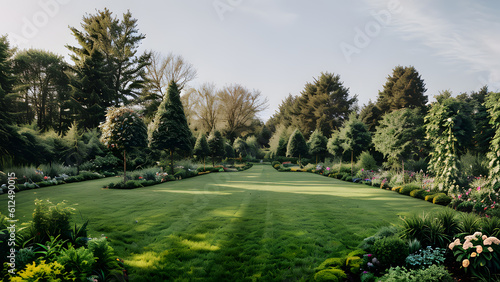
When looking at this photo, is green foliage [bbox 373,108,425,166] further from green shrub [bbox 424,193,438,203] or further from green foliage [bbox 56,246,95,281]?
green foliage [bbox 56,246,95,281]

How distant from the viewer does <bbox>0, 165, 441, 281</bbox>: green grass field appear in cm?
387

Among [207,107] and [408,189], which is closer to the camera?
[408,189]

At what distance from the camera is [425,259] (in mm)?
3592

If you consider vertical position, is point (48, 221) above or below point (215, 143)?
below

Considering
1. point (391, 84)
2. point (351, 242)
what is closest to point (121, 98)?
point (351, 242)

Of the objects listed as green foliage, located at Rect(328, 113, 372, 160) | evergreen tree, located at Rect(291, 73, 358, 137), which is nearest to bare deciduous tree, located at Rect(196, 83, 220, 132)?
evergreen tree, located at Rect(291, 73, 358, 137)

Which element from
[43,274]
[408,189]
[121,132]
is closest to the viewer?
[43,274]

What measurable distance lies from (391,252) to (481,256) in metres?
1.07

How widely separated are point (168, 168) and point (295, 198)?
435 inches

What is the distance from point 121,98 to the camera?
93.4 feet

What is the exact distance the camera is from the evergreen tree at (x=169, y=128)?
1518 cm

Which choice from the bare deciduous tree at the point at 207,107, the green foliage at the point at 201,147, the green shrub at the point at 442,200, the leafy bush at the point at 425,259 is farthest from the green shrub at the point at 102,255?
the bare deciduous tree at the point at 207,107

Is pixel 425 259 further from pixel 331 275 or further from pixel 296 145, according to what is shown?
pixel 296 145

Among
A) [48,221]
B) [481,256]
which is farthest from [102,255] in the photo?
[481,256]
